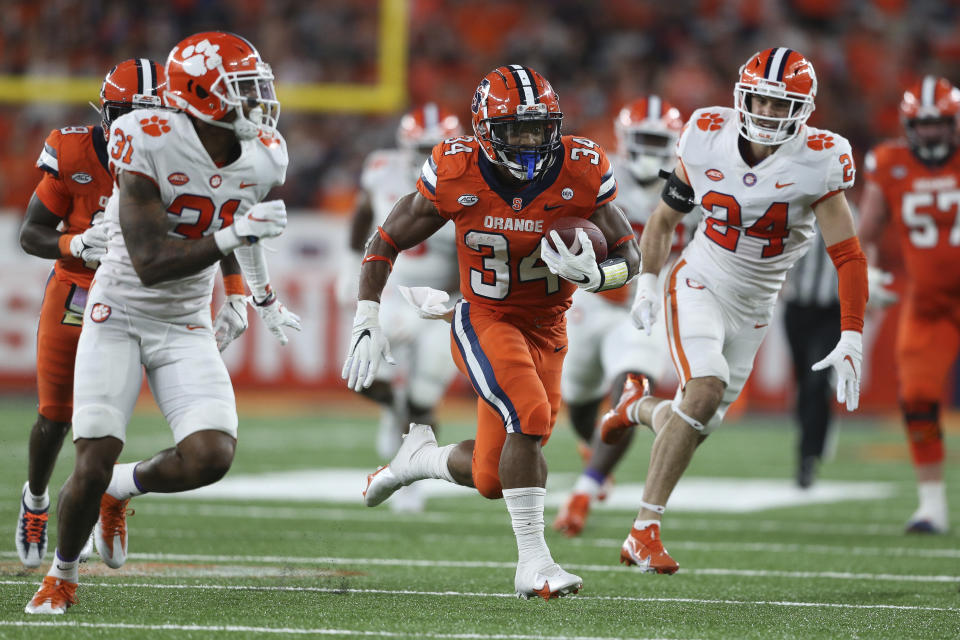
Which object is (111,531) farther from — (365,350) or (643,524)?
(643,524)

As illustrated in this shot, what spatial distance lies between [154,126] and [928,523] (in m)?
4.00

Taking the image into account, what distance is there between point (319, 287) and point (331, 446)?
2510mm

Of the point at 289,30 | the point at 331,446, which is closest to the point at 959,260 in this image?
the point at 331,446

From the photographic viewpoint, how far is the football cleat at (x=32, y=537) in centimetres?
485

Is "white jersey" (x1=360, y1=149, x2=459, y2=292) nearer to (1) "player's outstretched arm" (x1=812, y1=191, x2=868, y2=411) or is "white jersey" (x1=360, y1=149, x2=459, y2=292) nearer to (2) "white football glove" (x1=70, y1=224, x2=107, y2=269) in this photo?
(1) "player's outstretched arm" (x1=812, y1=191, x2=868, y2=411)

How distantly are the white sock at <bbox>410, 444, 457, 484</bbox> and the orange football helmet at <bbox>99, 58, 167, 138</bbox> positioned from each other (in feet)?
4.61

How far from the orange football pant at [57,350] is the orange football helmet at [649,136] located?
9.26 feet

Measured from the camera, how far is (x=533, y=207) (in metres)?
4.47

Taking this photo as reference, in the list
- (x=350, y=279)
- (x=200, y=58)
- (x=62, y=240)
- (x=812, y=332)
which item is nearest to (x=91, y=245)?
(x=62, y=240)

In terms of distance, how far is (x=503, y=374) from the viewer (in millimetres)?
4395

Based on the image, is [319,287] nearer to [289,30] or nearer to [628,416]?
[289,30]

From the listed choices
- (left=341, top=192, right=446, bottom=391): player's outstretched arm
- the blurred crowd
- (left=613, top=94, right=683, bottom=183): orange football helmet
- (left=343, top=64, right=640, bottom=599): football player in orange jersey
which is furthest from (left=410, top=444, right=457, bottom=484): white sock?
the blurred crowd

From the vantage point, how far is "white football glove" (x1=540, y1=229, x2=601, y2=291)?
167 inches

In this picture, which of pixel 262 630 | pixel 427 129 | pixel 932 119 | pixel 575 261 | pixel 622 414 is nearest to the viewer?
pixel 262 630
